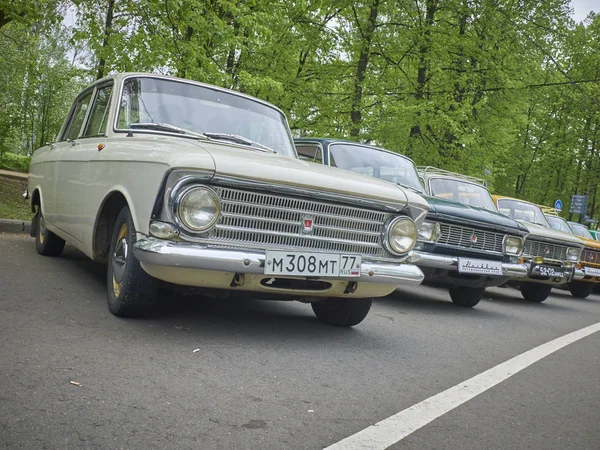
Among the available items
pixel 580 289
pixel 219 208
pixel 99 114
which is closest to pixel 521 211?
pixel 580 289

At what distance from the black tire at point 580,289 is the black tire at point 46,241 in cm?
1063

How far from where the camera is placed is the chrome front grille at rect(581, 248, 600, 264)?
43.5ft

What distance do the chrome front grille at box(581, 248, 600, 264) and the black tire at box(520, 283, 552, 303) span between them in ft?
8.44

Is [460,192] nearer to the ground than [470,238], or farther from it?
farther from it

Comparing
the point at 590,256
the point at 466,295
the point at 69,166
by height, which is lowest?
the point at 466,295

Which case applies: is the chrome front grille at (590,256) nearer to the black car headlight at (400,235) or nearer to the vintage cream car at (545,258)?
the vintage cream car at (545,258)

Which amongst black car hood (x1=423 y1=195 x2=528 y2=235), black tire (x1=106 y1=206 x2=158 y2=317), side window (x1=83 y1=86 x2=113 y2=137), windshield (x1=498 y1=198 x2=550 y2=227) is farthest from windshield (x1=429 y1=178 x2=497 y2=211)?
black tire (x1=106 y1=206 x2=158 y2=317)

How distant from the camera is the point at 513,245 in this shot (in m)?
8.57

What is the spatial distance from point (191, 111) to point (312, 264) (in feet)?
5.80

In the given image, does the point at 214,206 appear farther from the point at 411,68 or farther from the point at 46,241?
the point at 411,68

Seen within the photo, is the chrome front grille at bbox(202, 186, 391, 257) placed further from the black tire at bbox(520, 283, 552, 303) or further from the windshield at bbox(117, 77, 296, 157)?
the black tire at bbox(520, 283, 552, 303)

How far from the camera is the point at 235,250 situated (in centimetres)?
413

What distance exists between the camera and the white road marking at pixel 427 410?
2.88 m

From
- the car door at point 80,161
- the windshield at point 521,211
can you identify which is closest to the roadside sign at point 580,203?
the windshield at point 521,211
